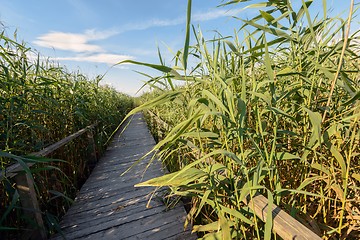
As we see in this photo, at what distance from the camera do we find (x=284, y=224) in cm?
62

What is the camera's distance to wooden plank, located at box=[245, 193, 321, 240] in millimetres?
556

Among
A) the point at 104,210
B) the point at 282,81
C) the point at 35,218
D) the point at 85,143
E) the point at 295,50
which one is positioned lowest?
the point at 104,210

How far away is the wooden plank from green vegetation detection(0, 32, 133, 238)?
1.23 m

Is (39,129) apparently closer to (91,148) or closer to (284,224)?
(91,148)

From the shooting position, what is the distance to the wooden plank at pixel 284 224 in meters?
0.56

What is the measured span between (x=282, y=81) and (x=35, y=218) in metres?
2.13

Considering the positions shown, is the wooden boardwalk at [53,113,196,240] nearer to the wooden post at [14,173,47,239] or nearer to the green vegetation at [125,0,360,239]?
the wooden post at [14,173,47,239]

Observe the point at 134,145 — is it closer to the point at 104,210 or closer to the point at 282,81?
the point at 104,210

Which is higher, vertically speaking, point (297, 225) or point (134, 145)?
point (297, 225)

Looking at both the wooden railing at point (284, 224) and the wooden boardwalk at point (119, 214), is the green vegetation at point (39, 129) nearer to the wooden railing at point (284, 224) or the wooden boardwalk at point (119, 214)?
the wooden boardwalk at point (119, 214)

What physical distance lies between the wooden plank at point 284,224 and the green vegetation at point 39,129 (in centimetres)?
123

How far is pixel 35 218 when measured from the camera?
1.46 meters

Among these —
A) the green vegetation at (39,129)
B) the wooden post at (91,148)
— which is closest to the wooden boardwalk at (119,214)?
the green vegetation at (39,129)

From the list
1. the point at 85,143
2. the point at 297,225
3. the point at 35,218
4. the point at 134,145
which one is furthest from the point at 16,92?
the point at 134,145
